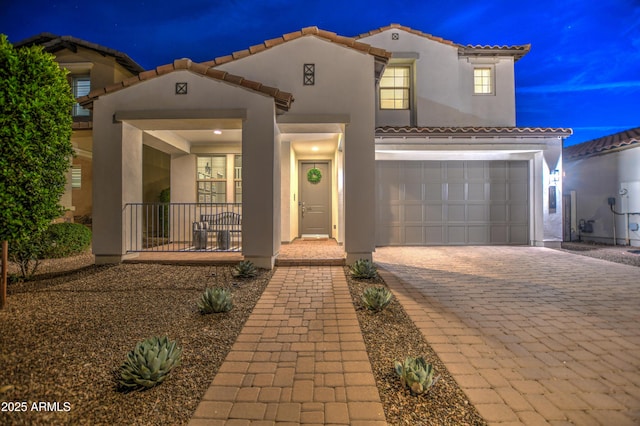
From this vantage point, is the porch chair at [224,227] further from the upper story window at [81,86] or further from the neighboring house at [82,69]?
the upper story window at [81,86]

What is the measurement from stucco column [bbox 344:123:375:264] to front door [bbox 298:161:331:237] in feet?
12.1

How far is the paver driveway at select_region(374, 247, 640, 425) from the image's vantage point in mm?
1980

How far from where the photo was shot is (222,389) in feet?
6.94

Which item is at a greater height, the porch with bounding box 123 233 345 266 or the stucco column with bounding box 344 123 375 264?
the stucco column with bounding box 344 123 375 264

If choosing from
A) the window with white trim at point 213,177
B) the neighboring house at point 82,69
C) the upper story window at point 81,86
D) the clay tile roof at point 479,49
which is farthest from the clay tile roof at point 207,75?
the upper story window at point 81,86

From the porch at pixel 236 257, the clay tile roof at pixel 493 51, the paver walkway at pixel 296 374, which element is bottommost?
the paver walkway at pixel 296 374

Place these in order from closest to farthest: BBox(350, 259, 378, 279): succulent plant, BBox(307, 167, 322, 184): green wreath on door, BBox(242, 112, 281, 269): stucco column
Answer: BBox(350, 259, 378, 279): succulent plant → BBox(242, 112, 281, 269): stucco column → BBox(307, 167, 322, 184): green wreath on door

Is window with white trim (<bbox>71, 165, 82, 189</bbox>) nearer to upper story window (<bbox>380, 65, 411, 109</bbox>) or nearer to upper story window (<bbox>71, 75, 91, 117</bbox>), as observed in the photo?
upper story window (<bbox>71, 75, 91, 117</bbox>)

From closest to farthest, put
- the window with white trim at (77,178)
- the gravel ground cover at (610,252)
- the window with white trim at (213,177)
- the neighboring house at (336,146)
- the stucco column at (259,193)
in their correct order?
the stucco column at (259,193)
the neighboring house at (336,146)
the gravel ground cover at (610,252)
the window with white trim at (213,177)
the window with white trim at (77,178)

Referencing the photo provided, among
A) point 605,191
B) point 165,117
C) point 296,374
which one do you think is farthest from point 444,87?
point 296,374

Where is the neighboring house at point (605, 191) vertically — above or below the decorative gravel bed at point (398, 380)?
above

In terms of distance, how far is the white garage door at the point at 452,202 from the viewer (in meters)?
8.70

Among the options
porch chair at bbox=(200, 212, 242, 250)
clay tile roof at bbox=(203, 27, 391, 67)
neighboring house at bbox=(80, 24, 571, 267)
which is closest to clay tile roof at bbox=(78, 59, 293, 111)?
neighboring house at bbox=(80, 24, 571, 267)

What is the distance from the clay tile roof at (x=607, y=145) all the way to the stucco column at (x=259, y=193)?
10649 millimetres
